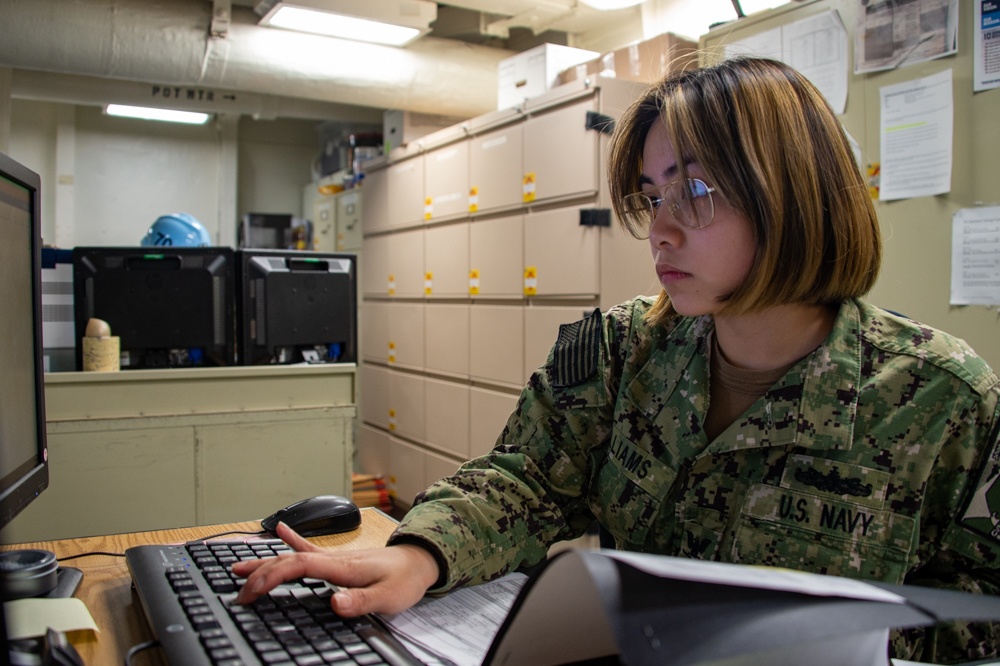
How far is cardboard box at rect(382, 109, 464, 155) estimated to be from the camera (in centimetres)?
426

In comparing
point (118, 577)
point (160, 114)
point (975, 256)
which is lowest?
point (118, 577)

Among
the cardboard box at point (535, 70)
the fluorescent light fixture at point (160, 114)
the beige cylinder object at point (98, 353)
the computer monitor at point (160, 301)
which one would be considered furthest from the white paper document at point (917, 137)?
the fluorescent light fixture at point (160, 114)

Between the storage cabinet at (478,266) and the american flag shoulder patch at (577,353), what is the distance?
5.65 feet

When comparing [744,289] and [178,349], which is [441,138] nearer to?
[178,349]

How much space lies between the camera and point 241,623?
25.1 inches

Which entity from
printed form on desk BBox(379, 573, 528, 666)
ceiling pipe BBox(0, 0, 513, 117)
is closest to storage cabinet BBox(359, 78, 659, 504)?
ceiling pipe BBox(0, 0, 513, 117)

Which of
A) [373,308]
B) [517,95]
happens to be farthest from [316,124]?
[517,95]

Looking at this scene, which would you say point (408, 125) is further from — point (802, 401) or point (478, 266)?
point (802, 401)

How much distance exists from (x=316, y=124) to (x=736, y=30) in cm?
483

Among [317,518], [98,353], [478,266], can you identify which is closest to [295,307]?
[98,353]

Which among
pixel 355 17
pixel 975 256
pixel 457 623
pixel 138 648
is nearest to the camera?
pixel 138 648

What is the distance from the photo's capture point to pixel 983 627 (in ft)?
2.54

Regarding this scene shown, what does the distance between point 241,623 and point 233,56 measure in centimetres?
355

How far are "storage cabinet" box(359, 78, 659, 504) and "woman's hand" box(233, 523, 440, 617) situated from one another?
2.10 m
